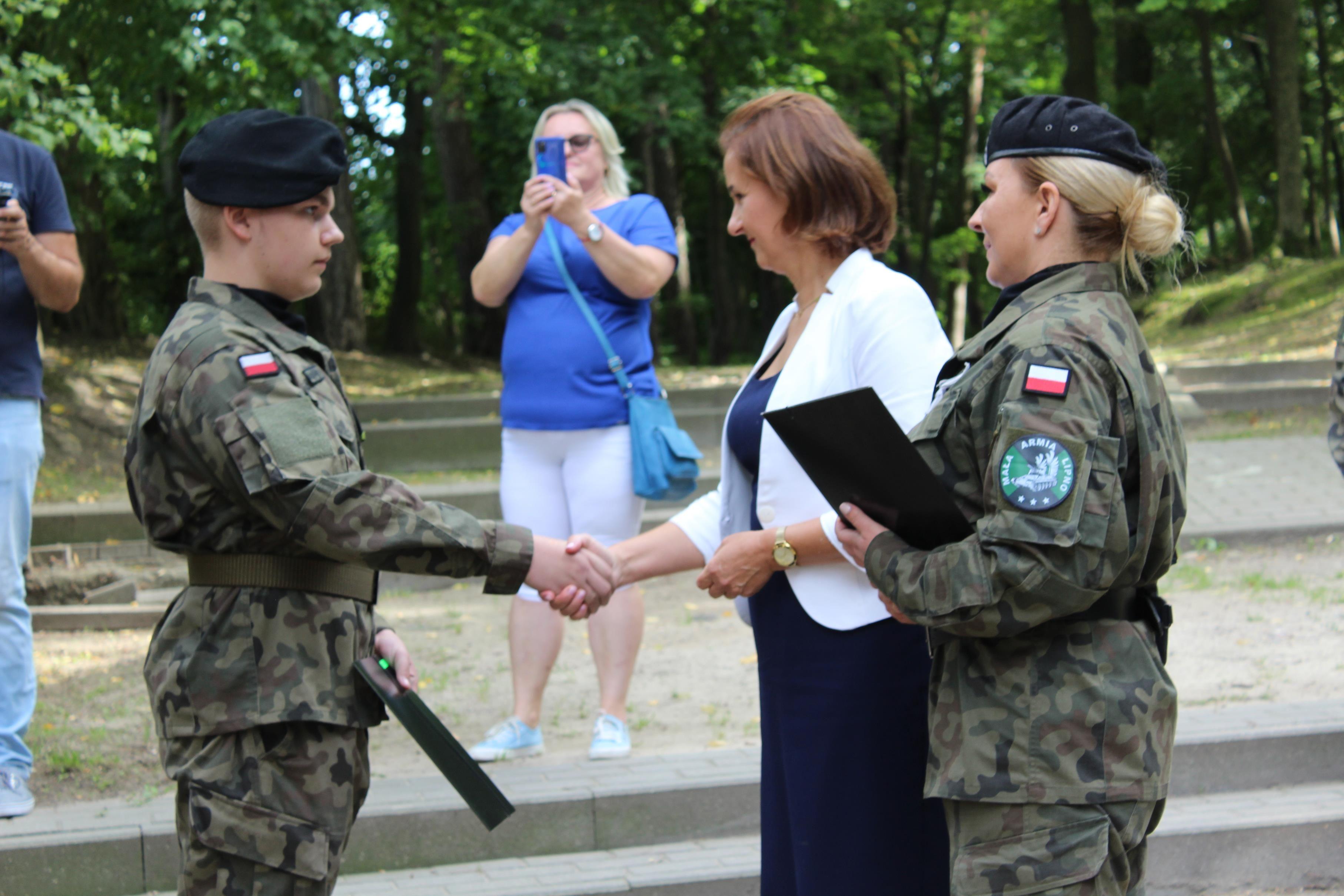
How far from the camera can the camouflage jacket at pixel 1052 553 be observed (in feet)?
6.27

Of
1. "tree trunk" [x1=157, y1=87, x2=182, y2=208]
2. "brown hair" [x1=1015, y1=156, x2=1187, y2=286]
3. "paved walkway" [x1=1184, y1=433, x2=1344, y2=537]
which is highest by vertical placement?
"tree trunk" [x1=157, y1=87, x2=182, y2=208]

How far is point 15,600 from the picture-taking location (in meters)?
3.98

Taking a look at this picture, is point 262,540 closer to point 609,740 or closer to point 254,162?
point 254,162

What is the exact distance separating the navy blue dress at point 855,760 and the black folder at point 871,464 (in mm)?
432

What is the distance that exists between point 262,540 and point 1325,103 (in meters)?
28.5

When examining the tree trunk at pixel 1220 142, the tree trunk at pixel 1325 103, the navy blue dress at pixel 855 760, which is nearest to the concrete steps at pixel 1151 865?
the navy blue dress at pixel 855 760

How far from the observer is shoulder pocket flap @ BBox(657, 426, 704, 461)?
4355 millimetres

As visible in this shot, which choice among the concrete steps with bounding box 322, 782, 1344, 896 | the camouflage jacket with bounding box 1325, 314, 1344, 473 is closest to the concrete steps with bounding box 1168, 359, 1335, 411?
the concrete steps with bounding box 322, 782, 1344, 896

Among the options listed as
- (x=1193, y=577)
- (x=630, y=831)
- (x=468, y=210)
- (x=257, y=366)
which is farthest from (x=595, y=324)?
(x=468, y=210)

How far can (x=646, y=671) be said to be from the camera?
588 cm

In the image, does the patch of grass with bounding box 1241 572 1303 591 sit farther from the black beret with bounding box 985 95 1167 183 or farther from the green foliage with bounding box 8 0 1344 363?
the black beret with bounding box 985 95 1167 183

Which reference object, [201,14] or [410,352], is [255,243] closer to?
[201,14]

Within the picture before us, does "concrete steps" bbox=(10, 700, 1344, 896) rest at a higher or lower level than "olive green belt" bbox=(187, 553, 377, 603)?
lower

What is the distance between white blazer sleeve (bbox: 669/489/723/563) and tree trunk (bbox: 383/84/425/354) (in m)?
16.8
